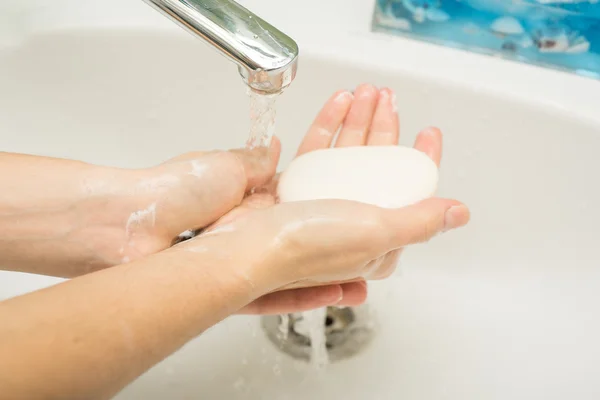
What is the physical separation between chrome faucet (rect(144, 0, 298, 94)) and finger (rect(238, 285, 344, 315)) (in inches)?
8.9

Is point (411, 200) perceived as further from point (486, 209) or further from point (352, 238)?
point (486, 209)

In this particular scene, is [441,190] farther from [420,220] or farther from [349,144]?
[420,220]

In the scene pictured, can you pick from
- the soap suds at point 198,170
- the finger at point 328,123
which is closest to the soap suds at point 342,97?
the finger at point 328,123

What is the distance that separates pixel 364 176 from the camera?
575 millimetres

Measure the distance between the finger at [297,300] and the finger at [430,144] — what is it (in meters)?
0.18

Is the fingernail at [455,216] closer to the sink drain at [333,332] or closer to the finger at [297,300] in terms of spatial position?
the finger at [297,300]

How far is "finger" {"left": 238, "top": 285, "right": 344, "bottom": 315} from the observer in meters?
0.55

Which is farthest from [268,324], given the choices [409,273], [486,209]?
[486,209]

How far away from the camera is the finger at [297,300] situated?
0.55 m

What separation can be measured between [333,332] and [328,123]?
0.29 metres

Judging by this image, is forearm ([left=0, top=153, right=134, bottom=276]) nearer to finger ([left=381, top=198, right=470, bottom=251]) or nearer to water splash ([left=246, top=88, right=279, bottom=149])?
water splash ([left=246, top=88, right=279, bottom=149])

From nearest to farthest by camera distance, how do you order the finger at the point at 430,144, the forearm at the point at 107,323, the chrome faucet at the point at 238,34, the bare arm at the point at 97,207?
1. the forearm at the point at 107,323
2. the chrome faucet at the point at 238,34
3. the bare arm at the point at 97,207
4. the finger at the point at 430,144

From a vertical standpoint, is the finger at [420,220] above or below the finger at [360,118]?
below

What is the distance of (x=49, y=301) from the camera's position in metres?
0.34
